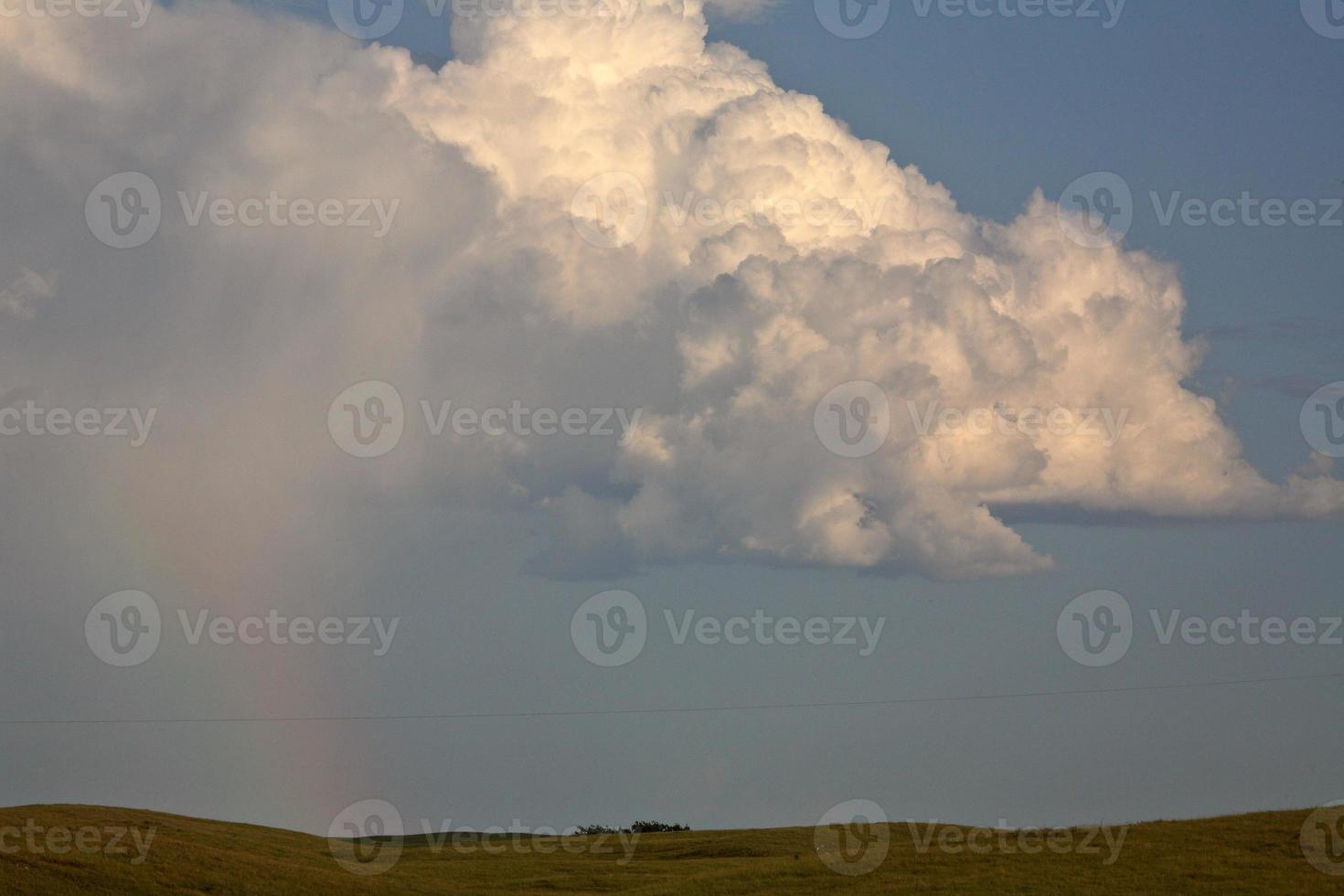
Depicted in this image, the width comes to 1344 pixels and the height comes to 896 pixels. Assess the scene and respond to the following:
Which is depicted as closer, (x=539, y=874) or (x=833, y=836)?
(x=539, y=874)

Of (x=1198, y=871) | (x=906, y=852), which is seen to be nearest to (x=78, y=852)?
(x=906, y=852)

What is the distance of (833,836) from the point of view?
4028 inches

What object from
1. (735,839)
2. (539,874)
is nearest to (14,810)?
(539,874)

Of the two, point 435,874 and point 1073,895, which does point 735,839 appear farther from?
point 1073,895

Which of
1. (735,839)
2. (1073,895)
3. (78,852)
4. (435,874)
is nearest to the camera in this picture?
(1073,895)

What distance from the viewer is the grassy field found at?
7344 cm

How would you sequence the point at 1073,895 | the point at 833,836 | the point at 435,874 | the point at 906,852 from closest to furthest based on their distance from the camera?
the point at 1073,895, the point at 906,852, the point at 435,874, the point at 833,836

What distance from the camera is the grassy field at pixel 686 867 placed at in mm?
73438

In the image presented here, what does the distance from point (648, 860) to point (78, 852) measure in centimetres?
4084

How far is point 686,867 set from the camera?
319 feet

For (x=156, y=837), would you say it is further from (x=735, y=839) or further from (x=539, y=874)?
(x=735, y=839)

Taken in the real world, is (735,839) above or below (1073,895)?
above

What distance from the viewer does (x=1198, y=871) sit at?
240 ft

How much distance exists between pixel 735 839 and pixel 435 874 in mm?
32057
